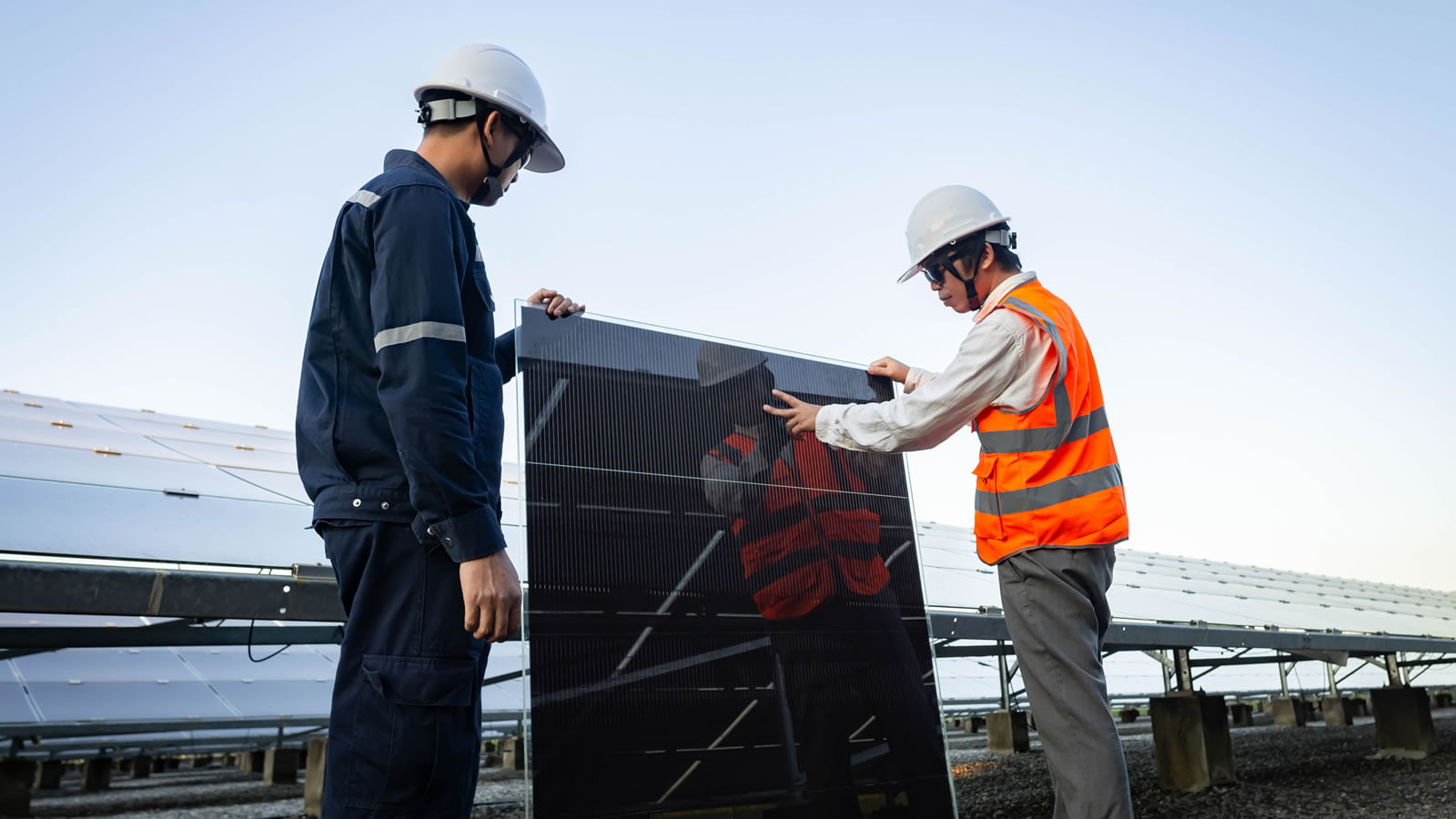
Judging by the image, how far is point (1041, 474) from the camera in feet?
11.2

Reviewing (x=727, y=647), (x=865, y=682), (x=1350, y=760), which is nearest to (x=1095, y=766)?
(x=865, y=682)

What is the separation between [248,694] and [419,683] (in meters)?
11.3

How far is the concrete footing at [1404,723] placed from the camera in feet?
35.9

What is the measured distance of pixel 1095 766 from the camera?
121 inches

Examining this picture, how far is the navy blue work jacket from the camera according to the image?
2336 mm

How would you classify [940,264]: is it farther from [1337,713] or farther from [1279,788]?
[1337,713]

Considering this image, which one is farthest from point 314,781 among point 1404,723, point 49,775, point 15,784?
point 49,775

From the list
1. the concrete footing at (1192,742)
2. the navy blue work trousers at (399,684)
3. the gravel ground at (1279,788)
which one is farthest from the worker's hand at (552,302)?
the concrete footing at (1192,742)

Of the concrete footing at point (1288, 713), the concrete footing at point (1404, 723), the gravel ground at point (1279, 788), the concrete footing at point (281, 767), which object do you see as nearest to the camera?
the gravel ground at point (1279, 788)

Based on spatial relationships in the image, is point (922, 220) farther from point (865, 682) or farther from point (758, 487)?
point (865, 682)

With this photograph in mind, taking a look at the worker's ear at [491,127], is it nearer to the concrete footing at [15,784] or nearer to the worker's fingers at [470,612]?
the worker's fingers at [470,612]

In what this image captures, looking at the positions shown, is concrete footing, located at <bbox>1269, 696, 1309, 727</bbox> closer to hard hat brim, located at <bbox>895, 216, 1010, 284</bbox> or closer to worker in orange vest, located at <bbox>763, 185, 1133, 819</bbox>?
hard hat brim, located at <bbox>895, 216, 1010, 284</bbox>

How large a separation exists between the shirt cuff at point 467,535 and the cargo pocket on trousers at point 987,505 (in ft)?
6.17

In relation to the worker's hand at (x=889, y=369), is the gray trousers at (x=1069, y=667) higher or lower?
lower
